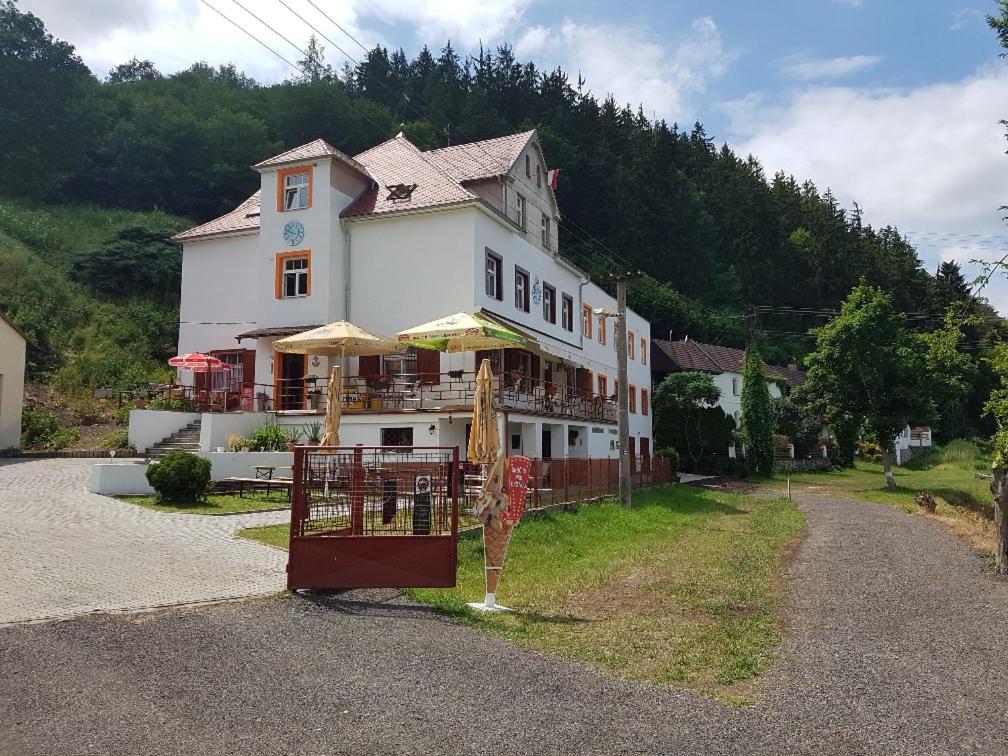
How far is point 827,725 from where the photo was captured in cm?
564

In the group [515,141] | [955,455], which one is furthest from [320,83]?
[955,455]

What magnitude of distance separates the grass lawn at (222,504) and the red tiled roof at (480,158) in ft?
51.1

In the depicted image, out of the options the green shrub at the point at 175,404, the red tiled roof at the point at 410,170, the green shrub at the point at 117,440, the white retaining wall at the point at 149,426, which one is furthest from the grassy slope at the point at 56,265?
the white retaining wall at the point at 149,426

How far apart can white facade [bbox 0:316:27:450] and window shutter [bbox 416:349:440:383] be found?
12.4m

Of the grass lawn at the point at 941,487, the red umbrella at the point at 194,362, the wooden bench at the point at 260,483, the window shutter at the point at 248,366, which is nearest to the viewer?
the wooden bench at the point at 260,483

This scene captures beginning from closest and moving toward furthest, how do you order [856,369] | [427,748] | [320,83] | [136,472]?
1. [427,748]
2. [136,472]
3. [856,369]
4. [320,83]

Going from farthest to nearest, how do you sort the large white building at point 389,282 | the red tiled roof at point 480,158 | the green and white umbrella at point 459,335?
the red tiled roof at point 480,158 → the large white building at point 389,282 → the green and white umbrella at point 459,335

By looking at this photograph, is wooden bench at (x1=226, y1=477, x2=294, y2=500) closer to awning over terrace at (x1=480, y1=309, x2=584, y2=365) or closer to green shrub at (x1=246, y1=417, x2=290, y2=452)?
green shrub at (x1=246, y1=417, x2=290, y2=452)

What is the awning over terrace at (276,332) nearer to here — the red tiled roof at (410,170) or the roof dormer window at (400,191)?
the red tiled roof at (410,170)

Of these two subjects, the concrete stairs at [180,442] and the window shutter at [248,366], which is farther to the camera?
the window shutter at [248,366]

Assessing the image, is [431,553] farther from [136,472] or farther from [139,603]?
[136,472]

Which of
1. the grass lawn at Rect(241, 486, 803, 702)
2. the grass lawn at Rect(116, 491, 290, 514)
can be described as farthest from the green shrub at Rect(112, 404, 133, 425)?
the grass lawn at Rect(241, 486, 803, 702)

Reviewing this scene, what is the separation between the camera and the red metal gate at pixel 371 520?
9.62 m

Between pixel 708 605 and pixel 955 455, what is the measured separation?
53.8 m
